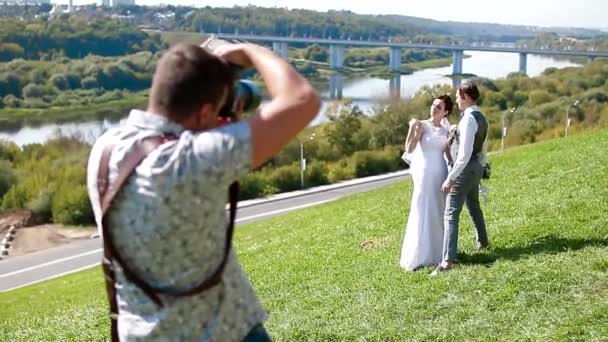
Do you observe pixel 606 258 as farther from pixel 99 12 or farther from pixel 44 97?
pixel 99 12

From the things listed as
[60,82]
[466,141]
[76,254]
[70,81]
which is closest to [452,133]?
[466,141]

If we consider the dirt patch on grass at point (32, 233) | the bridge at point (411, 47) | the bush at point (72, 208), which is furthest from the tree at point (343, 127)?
the bridge at point (411, 47)

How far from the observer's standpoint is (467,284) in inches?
213

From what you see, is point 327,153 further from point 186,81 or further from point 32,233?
point 186,81

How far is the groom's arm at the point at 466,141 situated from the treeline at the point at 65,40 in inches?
3483

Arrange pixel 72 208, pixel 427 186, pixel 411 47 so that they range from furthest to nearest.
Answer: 1. pixel 411 47
2. pixel 72 208
3. pixel 427 186

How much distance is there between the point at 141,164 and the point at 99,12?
466 ft

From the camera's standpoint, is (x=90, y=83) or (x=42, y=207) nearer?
(x=42, y=207)

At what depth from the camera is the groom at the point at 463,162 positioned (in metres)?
5.83

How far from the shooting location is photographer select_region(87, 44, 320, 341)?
1.86 metres

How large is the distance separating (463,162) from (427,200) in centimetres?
64

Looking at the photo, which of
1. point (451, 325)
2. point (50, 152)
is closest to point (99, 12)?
point (50, 152)

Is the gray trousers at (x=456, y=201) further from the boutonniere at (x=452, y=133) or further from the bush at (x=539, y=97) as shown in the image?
the bush at (x=539, y=97)

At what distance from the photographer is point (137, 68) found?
80750 millimetres
